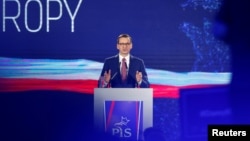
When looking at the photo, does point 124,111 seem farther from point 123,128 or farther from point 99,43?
point 99,43

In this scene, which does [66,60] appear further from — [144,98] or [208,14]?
[208,14]

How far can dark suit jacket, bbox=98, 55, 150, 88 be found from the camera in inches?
104

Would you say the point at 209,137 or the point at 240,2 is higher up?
the point at 240,2

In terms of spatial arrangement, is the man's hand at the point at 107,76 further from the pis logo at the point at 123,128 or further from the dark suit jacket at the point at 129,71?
the pis logo at the point at 123,128

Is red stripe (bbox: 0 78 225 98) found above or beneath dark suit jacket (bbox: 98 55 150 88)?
beneath

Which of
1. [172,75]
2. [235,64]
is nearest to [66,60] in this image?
[172,75]

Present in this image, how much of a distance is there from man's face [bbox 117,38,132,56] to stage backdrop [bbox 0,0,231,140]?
0.03 meters

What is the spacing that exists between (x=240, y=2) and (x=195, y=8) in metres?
0.28

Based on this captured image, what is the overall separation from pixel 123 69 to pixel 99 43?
22 cm

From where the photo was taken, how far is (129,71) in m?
2.67

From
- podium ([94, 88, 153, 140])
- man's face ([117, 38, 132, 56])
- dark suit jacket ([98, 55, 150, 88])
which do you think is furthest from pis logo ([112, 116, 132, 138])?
man's face ([117, 38, 132, 56])

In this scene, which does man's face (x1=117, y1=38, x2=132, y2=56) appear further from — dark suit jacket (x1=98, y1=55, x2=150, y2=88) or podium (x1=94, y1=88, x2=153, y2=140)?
podium (x1=94, y1=88, x2=153, y2=140)

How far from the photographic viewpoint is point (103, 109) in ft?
8.70

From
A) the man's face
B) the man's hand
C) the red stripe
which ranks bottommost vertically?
the red stripe
